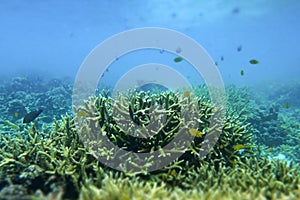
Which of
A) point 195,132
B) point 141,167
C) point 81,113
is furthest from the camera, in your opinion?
point 81,113

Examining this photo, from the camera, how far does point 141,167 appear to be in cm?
391

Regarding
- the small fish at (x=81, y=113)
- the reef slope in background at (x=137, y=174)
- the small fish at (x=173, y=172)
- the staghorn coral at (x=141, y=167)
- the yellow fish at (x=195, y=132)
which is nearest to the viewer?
the reef slope in background at (x=137, y=174)

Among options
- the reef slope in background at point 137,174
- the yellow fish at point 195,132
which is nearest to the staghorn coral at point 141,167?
the reef slope in background at point 137,174

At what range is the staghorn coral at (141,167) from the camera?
330 centimetres

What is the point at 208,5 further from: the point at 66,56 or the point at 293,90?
the point at 66,56

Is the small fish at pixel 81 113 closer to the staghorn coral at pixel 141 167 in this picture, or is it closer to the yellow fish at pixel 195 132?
the staghorn coral at pixel 141 167

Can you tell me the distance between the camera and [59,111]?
1138 centimetres

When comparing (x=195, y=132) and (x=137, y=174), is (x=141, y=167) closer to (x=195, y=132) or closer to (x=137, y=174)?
(x=137, y=174)

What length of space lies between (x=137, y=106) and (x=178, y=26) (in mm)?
57280

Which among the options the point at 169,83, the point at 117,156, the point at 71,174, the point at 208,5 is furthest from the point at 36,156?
the point at 208,5

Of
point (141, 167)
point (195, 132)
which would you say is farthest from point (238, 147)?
point (141, 167)

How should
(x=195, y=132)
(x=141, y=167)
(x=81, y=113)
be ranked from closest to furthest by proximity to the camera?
(x=141, y=167)
(x=195, y=132)
(x=81, y=113)

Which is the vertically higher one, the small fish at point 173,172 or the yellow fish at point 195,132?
the yellow fish at point 195,132

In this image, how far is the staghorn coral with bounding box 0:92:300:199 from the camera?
10.8ft
